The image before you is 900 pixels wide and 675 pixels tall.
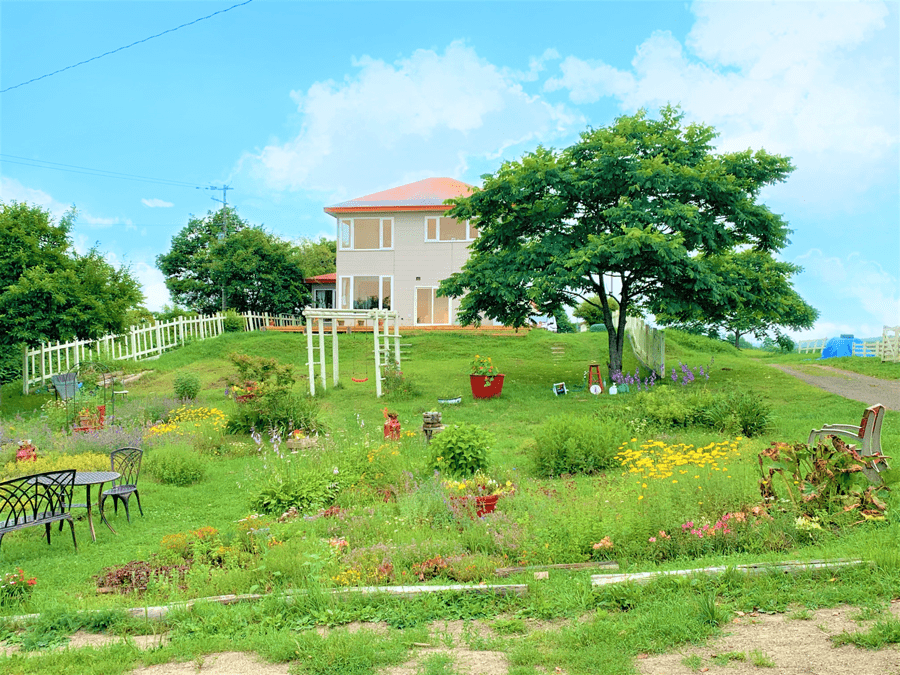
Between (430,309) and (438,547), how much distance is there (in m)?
27.3

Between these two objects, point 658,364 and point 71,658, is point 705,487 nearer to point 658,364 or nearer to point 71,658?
point 71,658

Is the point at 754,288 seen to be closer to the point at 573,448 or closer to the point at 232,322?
the point at 573,448

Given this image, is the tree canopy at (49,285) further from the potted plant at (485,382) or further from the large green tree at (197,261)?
the large green tree at (197,261)

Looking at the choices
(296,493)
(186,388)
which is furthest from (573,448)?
(186,388)

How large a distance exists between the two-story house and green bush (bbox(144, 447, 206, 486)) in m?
22.1

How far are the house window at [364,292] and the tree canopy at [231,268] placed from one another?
519 centimetres

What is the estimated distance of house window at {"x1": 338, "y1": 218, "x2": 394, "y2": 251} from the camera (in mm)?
32875

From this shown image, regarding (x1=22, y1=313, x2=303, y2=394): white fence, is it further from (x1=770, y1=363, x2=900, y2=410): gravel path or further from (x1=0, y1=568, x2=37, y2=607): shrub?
(x1=770, y1=363, x2=900, y2=410): gravel path

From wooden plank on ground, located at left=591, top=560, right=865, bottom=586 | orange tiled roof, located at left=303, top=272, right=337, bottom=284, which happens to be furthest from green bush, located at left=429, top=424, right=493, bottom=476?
orange tiled roof, located at left=303, top=272, right=337, bottom=284

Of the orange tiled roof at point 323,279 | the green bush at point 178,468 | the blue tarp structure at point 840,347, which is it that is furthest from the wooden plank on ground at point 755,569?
the orange tiled roof at point 323,279

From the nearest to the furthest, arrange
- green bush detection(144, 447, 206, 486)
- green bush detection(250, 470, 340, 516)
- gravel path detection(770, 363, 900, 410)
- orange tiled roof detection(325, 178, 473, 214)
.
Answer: green bush detection(250, 470, 340, 516), green bush detection(144, 447, 206, 486), gravel path detection(770, 363, 900, 410), orange tiled roof detection(325, 178, 473, 214)

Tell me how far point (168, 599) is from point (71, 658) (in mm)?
1026

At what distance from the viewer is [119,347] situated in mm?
25438

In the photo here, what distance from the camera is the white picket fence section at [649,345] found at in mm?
21364
